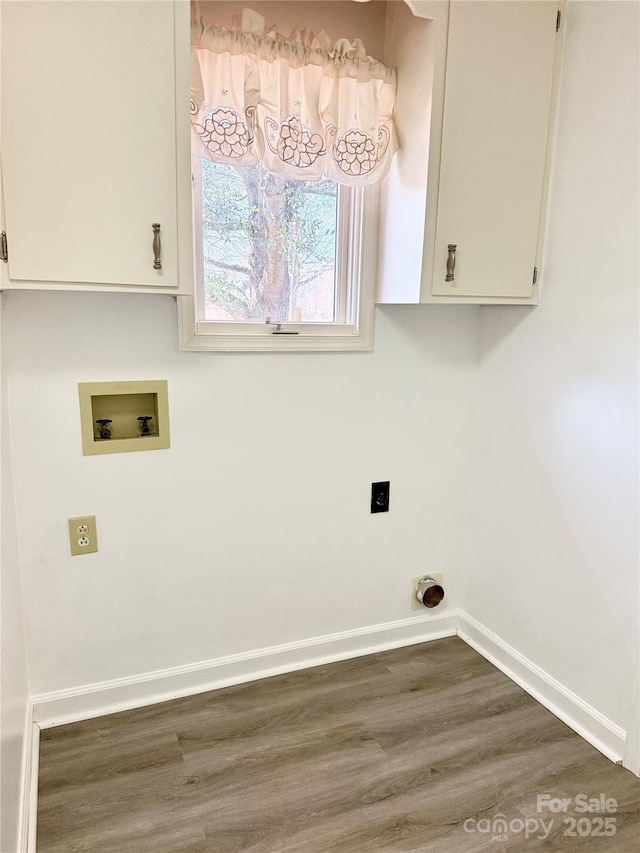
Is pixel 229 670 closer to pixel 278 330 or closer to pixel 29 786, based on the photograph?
pixel 29 786

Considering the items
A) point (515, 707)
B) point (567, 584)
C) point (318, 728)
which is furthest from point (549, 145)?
point (318, 728)

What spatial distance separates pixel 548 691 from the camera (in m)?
2.03

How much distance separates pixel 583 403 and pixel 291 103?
52.8 inches

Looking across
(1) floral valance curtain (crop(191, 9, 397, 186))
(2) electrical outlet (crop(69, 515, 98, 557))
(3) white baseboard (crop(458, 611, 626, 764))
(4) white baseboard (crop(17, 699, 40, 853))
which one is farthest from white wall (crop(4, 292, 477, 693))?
(1) floral valance curtain (crop(191, 9, 397, 186))

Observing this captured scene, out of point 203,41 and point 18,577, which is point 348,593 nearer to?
point 18,577

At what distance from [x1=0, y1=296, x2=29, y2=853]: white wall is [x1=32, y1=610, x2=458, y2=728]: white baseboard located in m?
0.18

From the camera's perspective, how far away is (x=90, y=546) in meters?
1.82

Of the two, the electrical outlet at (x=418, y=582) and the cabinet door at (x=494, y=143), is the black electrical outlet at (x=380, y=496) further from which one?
the cabinet door at (x=494, y=143)

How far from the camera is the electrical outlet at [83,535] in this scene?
1.79 meters

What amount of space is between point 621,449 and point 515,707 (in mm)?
1015

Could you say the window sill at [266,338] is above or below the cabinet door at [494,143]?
below

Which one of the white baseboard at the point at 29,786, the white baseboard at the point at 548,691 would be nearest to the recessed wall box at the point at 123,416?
the white baseboard at the point at 29,786

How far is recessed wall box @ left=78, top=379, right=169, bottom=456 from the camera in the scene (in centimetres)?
175

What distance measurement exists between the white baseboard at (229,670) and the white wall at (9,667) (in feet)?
0.58
